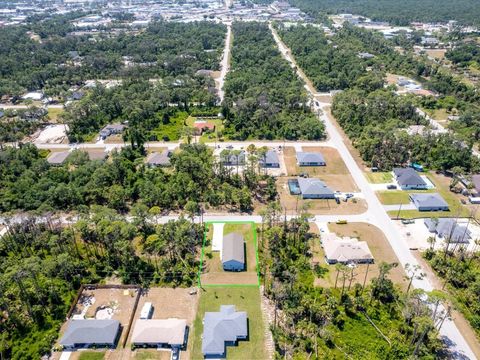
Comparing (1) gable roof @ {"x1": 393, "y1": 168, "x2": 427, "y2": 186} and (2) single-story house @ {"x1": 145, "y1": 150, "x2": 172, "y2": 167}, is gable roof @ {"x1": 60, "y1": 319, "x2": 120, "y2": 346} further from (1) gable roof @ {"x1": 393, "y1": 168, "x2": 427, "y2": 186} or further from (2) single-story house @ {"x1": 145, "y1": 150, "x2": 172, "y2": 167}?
(1) gable roof @ {"x1": 393, "y1": 168, "x2": 427, "y2": 186}

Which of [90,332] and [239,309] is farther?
[239,309]

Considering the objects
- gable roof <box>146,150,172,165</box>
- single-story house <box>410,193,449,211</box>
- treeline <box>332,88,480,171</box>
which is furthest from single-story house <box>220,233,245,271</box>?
treeline <box>332,88,480,171</box>

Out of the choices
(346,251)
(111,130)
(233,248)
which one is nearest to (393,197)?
(346,251)

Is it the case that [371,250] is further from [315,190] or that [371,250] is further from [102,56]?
[102,56]

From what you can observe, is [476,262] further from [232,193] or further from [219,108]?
[219,108]

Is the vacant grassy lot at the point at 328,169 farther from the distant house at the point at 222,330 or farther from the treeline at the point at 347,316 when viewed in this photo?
the distant house at the point at 222,330

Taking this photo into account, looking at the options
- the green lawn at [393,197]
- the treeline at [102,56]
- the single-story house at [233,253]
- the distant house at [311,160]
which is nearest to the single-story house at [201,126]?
the distant house at [311,160]
